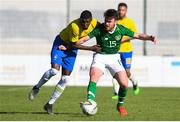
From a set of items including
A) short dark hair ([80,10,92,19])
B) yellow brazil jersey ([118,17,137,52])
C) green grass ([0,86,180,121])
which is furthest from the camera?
yellow brazil jersey ([118,17,137,52])

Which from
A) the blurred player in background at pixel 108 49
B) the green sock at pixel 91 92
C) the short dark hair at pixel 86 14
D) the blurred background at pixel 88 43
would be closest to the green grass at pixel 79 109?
the green sock at pixel 91 92

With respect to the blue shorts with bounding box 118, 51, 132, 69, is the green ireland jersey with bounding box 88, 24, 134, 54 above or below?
above

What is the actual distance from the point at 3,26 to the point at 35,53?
1.90 metres

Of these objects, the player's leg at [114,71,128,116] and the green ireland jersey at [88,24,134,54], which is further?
the player's leg at [114,71,128,116]

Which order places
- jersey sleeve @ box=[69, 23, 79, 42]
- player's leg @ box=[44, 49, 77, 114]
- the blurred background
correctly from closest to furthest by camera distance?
jersey sleeve @ box=[69, 23, 79, 42]
player's leg @ box=[44, 49, 77, 114]
the blurred background

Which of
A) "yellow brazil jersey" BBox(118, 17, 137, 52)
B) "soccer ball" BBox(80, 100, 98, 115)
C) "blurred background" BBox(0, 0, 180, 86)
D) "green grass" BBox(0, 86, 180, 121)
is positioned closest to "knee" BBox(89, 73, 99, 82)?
"soccer ball" BBox(80, 100, 98, 115)

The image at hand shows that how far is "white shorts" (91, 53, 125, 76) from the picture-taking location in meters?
13.7

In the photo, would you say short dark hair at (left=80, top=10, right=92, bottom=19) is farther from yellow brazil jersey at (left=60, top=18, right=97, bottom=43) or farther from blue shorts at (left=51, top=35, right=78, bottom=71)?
blue shorts at (left=51, top=35, right=78, bottom=71)

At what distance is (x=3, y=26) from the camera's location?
30.4 metres

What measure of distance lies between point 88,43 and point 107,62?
1581cm

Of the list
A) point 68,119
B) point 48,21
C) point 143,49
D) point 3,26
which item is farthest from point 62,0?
point 68,119

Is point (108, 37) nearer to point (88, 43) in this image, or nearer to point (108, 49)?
point (108, 49)

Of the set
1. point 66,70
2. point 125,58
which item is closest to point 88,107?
point 66,70

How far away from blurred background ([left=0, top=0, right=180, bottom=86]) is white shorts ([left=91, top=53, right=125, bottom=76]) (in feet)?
43.4
